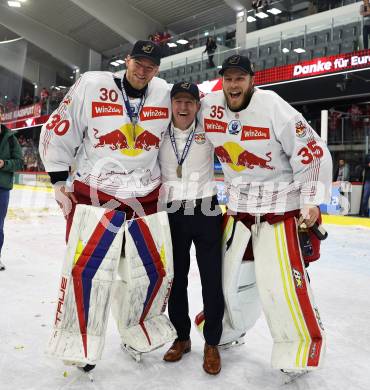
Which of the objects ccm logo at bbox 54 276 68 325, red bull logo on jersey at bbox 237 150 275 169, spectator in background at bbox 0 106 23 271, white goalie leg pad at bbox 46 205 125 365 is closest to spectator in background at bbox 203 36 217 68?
spectator in background at bbox 0 106 23 271

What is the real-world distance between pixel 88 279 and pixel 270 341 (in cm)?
105

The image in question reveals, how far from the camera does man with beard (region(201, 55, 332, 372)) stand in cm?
175

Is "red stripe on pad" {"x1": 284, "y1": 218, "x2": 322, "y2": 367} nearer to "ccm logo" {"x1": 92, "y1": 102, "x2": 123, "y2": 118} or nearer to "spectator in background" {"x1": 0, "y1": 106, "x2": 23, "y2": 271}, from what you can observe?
"ccm logo" {"x1": 92, "y1": 102, "x2": 123, "y2": 118}

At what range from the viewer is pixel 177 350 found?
1.98 meters

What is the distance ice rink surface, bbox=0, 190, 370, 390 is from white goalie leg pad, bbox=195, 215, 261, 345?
147mm

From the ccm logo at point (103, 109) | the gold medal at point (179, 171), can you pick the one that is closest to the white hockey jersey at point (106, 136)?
the ccm logo at point (103, 109)

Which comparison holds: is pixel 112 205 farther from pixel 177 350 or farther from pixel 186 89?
pixel 177 350

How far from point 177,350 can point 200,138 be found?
1004 millimetres

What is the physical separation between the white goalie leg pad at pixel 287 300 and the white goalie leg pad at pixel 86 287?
647 mm

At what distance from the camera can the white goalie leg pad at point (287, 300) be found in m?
1.72

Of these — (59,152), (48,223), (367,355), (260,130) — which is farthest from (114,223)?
(48,223)

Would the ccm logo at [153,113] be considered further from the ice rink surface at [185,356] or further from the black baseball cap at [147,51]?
the ice rink surface at [185,356]

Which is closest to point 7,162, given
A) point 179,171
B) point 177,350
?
point 179,171

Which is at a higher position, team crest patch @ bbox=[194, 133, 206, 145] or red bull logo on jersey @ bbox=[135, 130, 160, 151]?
team crest patch @ bbox=[194, 133, 206, 145]
